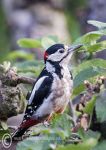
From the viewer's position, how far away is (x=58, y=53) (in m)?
3.73

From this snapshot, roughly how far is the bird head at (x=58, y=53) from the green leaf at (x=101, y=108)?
1.06 m

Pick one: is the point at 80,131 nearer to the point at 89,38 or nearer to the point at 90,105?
the point at 90,105

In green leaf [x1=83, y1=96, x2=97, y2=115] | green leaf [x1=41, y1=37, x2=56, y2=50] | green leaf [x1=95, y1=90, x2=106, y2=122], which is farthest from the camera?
green leaf [x1=41, y1=37, x2=56, y2=50]

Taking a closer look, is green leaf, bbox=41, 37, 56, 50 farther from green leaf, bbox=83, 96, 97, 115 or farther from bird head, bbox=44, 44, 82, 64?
green leaf, bbox=83, 96, 97, 115

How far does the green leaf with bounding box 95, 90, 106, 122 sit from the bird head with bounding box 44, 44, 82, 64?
1057 mm

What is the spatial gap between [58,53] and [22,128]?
60cm

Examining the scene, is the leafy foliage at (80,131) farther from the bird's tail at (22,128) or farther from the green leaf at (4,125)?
the green leaf at (4,125)

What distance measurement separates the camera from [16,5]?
379 inches

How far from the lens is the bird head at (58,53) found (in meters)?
3.66

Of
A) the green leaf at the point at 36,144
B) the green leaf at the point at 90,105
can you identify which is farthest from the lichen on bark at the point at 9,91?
the green leaf at the point at 36,144

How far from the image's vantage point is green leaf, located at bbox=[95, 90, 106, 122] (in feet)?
8.13

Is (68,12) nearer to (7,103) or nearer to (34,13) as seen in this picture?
(34,13)

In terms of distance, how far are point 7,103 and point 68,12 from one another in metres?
6.09

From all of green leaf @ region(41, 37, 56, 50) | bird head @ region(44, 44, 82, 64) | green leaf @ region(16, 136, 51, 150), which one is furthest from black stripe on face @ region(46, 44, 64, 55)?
green leaf @ region(16, 136, 51, 150)
